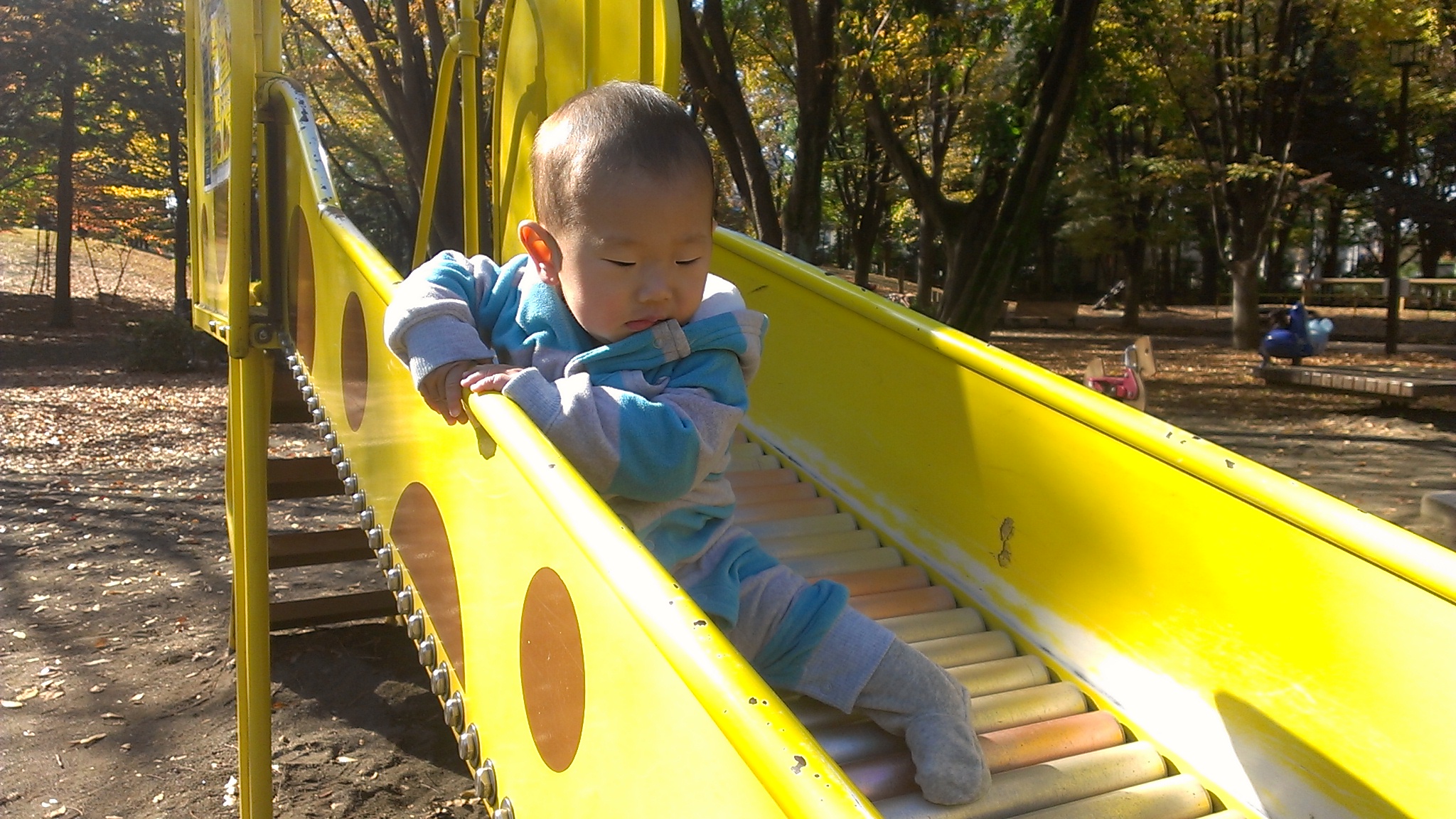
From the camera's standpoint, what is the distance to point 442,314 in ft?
5.99

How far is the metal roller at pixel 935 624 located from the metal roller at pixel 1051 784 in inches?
18.8

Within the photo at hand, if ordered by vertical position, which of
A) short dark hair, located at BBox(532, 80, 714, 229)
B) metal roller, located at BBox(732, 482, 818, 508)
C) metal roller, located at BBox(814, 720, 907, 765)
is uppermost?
short dark hair, located at BBox(532, 80, 714, 229)

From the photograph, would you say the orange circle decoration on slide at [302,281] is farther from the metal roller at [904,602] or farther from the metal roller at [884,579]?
the metal roller at [904,602]

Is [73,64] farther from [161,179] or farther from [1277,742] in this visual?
[1277,742]

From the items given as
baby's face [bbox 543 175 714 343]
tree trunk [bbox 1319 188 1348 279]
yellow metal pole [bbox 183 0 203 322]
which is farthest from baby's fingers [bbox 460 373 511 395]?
tree trunk [bbox 1319 188 1348 279]

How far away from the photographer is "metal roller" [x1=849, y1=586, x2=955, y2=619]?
258 centimetres

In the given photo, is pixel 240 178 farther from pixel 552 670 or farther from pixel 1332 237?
pixel 1332 237

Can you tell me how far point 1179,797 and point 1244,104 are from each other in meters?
17.5

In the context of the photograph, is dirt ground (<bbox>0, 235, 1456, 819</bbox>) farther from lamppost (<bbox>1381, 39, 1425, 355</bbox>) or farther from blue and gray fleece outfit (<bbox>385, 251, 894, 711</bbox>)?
lamppost (<bbox>1381, 39, 1425, 355</bbox>)

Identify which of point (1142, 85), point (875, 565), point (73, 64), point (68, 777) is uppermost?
point (73, 64)

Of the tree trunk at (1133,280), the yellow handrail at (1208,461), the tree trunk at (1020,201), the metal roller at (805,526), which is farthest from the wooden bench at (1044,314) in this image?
the yellow handrail at (1208,461)

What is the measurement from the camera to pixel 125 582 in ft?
20.6

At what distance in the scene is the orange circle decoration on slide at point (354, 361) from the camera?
246cm

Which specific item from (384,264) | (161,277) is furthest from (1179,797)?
(161,277)
